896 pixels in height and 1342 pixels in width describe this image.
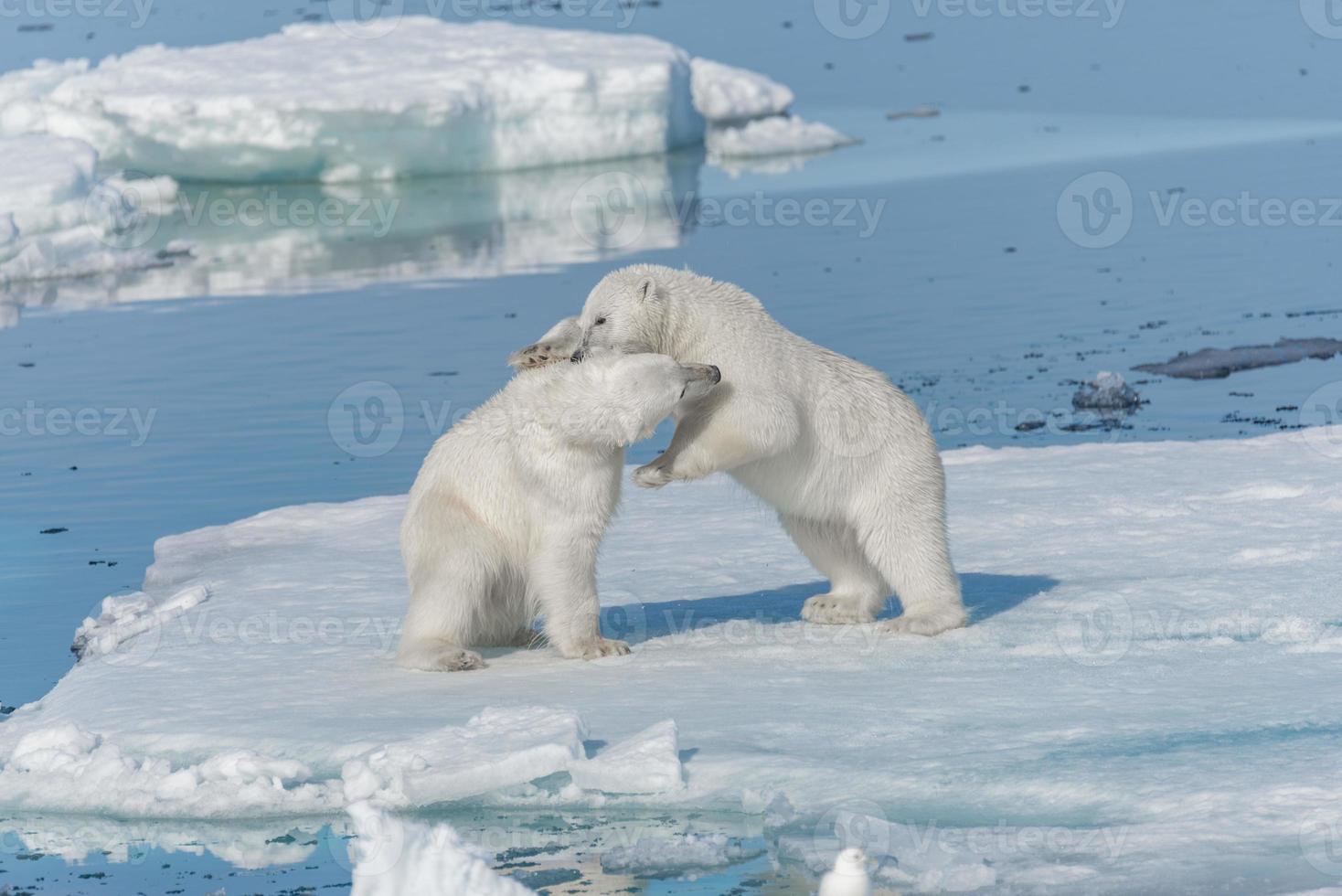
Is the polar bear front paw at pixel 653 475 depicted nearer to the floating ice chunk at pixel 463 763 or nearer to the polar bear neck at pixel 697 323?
the polar bear neck at pixel 697 323

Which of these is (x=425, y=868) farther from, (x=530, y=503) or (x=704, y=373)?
(x=704, y=373)

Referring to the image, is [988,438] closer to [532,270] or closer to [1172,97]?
[532,270]

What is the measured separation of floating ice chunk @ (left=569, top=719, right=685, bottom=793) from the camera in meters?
4.34

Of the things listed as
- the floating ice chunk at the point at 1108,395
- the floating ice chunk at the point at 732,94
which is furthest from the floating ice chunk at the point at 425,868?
the floating ice chunk at the point at 732,94

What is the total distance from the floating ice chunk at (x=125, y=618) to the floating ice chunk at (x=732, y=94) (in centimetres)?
1910

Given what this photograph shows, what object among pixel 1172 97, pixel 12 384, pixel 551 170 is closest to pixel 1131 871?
pixel 12 384

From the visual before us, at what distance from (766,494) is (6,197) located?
12822 millimetres

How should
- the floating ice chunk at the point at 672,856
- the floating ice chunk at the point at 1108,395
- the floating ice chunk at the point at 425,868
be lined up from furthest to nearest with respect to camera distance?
the floating ice chunk at the point at 1108,395
the floating ice chunk at the point at 672,856
the floating ice chunk at the point at 425,868

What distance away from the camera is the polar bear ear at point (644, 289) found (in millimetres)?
5461

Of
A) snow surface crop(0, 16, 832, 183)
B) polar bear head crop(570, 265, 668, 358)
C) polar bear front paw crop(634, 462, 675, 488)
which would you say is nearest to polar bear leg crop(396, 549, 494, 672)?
polar bear front paw crop(634, 462, 675, 488)

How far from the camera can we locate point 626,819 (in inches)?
171

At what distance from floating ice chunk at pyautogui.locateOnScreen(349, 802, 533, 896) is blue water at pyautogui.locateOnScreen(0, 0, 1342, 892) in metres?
0.44

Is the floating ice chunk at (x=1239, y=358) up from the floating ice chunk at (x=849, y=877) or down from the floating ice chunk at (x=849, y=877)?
down

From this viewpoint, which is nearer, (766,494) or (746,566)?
(766,494)
